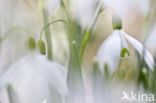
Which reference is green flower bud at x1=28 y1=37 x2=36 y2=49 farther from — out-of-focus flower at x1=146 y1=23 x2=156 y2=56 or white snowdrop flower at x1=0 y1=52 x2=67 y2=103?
out-of-focus flower at x1=146 y1=23 x2=156 y2=56

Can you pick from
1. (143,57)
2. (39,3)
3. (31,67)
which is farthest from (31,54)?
(143,57)

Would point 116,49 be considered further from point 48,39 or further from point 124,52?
point 48,39

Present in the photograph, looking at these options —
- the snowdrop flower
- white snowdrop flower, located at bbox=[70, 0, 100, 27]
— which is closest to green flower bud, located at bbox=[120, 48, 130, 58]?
the snowdrop flower

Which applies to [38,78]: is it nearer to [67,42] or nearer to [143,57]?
[67,42]

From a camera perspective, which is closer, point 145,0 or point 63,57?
point 145,0

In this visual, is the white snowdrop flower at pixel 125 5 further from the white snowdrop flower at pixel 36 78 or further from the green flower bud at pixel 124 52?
the white snowdrop flower at pixel 36 78
